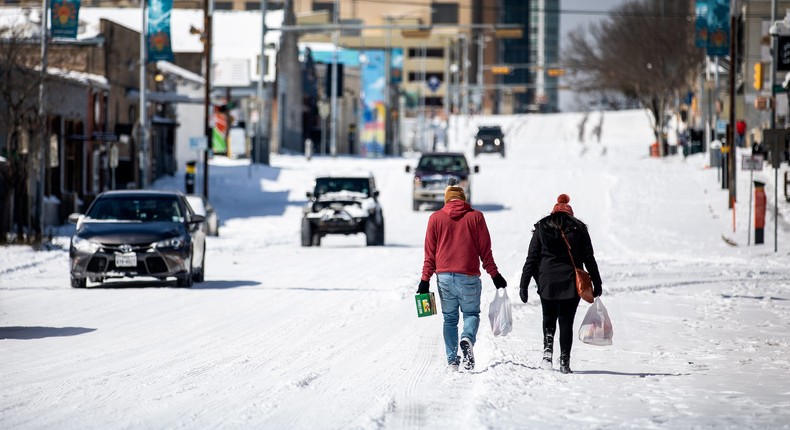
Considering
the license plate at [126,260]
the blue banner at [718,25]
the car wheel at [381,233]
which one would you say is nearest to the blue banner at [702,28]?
the blue banner at [718,25]

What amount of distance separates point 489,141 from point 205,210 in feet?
143

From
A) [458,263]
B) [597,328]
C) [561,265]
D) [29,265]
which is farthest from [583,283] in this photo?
[29,265]

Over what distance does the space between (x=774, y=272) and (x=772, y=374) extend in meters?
16.7

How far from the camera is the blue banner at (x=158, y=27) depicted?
160 ft

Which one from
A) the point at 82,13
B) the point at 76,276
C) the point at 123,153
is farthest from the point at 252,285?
the point at 82,13

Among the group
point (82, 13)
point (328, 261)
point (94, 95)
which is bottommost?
point (328, 261)

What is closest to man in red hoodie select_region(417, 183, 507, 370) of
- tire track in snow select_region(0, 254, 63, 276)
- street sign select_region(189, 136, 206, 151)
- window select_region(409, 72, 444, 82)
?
tire track in snow select_region(0, 254, 63, 276)

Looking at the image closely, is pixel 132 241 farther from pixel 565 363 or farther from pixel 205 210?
pixel 205 210

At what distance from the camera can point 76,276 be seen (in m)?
23.1

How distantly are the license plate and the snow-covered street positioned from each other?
458 mm

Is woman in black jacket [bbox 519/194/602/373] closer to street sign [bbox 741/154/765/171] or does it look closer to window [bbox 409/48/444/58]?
street sign [bbox 741/154/765/171]

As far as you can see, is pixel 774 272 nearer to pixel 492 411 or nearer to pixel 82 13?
pixel 492 411

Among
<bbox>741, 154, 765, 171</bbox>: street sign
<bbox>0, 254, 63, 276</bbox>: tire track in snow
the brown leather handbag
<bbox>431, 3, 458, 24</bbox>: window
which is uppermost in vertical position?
<bbox>431, 3, 458, 24</bbox>: window

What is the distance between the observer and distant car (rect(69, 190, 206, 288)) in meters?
22.8
